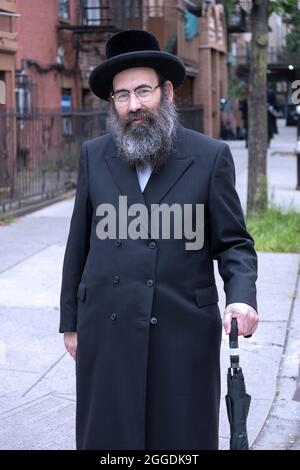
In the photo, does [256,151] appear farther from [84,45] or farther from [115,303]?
[84,45]

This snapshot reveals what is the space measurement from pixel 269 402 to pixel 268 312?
209cm

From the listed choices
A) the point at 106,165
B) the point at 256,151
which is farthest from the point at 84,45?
the point at 106,165

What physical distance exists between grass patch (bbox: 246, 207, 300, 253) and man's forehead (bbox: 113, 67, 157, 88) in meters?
6.73

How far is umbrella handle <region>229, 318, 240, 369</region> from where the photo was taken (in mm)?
3133

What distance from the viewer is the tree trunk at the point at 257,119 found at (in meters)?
11.1

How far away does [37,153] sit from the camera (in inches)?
567

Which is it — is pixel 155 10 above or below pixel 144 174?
above

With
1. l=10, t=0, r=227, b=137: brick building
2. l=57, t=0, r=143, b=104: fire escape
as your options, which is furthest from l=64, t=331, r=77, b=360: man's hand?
l=57, t=0, r=143, b=104: fire escape

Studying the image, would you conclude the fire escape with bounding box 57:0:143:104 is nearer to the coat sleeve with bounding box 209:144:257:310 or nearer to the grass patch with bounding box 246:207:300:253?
the grass patch with bounding box 246:207:300:253

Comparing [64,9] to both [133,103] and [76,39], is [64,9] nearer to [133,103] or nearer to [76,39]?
[76,39]

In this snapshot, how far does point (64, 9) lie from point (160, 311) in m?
18.4

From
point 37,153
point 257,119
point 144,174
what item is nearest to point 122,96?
point 144,174

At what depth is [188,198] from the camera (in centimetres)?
337
